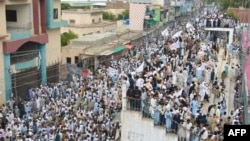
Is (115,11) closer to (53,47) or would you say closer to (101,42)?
(101,42)

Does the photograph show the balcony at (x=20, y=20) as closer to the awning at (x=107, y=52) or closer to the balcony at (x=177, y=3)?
the awning at (x=107, y=52)

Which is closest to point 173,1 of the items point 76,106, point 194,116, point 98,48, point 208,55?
point 98,48

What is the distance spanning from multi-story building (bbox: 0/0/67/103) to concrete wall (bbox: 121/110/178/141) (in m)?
7.66

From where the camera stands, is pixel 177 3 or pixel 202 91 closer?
pixel 202 91

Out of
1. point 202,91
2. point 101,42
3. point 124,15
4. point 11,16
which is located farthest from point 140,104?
point 124,15

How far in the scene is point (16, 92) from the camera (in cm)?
2058

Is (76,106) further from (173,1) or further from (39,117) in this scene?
(173,1)

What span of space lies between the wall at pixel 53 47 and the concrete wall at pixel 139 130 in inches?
433

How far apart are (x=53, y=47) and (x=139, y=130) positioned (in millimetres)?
12493

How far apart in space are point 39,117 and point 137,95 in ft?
14.0

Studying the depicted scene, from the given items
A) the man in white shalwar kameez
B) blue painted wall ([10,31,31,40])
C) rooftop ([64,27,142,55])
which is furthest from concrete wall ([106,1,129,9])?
the man in white shalwar kameez

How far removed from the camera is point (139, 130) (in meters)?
14.1

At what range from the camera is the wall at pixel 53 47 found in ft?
80.0

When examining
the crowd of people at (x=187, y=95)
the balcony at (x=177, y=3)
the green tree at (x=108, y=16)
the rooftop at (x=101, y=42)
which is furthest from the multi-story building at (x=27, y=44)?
the balcony at (x=177, y=3)
